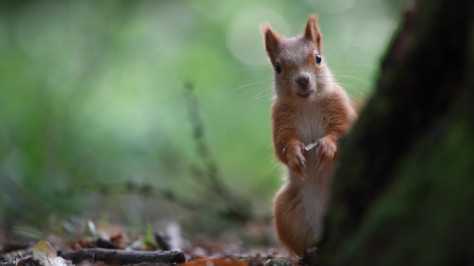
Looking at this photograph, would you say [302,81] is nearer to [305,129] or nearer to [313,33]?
[305,129]

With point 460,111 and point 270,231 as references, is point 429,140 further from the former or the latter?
point 270,231

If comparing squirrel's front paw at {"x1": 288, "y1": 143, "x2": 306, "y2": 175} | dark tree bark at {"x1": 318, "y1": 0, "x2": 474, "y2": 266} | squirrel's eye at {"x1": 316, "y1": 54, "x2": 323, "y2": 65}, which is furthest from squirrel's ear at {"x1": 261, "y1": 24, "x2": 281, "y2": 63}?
dark tree bark at {"x1": 318, "y1": 0, "x2": 474, "y2": 266}

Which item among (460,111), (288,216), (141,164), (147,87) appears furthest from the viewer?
(147,87)

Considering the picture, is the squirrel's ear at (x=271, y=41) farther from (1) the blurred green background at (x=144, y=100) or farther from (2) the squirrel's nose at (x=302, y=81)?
(2) the squirrel's nose at (x=302, y=81)

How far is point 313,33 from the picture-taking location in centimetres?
339

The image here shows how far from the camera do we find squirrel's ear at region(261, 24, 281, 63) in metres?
3.50

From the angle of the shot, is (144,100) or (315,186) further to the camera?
(144,100)

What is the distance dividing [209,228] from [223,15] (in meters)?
5.91

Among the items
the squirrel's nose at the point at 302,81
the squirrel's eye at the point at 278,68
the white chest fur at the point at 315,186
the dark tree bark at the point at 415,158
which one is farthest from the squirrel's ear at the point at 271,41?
the dark tree bark at the point at 415,158

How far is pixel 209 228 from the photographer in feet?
16.3

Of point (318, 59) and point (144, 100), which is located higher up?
point (318, 59)

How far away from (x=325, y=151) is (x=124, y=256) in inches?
35.1

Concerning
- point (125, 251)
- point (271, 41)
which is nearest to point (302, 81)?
point (271, 41)

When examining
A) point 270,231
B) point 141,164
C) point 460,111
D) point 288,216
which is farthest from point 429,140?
Result: point 141,164
